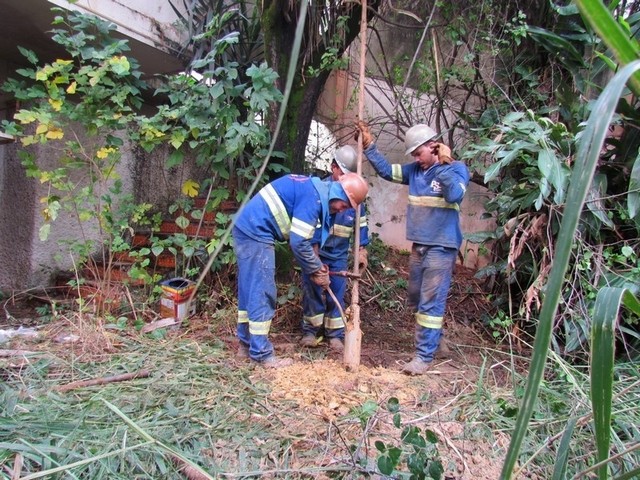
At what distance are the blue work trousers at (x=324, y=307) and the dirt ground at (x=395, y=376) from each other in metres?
0.22

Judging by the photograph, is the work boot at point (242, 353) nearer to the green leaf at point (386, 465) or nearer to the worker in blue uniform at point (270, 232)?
the worker in blue uniform at point (270, 232)

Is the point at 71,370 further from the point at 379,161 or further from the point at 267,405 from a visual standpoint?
the point at 379,161

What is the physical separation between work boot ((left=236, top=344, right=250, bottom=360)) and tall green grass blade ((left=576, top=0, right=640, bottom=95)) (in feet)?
9.56

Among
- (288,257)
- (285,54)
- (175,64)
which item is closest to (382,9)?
(285,54)

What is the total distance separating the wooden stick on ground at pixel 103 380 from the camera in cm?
251

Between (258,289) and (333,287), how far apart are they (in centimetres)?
79

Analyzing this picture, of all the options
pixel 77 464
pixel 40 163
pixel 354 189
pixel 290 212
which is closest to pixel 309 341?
pixel 290 212

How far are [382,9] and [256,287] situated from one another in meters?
3.24

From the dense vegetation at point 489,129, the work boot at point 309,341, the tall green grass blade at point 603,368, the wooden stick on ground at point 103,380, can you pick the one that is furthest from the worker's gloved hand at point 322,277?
the tall green grass blade at point 603,368

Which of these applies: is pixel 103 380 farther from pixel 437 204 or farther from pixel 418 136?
pixel 418 136

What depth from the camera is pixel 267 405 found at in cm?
246

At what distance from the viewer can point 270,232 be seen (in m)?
3.06

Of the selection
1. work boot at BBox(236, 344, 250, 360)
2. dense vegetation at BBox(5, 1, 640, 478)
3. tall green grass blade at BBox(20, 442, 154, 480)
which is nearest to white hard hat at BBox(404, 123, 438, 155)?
dense vegetation at BBox(5, 1, 640, 478)

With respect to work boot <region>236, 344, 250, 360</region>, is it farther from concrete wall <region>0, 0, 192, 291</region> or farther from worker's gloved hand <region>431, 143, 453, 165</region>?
concrete wall <region>0, 0, 192, 291</region>
